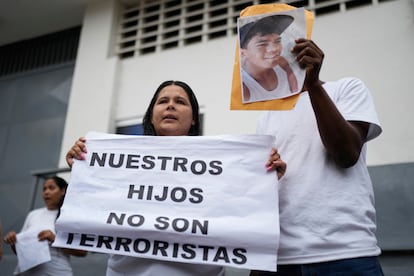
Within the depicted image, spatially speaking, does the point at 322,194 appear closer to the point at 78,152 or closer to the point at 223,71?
the point at 78,152

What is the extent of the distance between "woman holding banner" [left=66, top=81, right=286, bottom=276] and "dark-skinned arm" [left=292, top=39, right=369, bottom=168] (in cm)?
23

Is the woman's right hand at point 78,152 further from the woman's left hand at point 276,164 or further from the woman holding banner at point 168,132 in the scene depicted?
the woman's left hand at point 276,164

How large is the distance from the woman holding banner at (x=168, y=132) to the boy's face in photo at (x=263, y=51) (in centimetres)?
36

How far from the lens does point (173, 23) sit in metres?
5.23

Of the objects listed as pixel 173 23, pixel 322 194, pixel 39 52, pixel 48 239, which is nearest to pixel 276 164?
pixel 322 194

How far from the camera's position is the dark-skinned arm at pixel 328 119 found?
1.39m

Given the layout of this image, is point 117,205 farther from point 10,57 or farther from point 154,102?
point 10,57

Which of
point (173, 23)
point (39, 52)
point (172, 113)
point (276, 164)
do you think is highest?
point (39, 52)

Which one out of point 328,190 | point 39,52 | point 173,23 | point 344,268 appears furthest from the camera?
point 39,52

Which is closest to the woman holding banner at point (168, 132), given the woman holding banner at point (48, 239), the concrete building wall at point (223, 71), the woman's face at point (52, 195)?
the woman holding banner at point (48, 239)

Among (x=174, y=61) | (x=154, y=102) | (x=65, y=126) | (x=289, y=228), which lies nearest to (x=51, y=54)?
(x=65, y=126)

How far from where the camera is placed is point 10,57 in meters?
6.50

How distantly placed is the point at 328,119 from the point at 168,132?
0.75m

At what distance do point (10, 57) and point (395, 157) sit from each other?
591 centimetres
